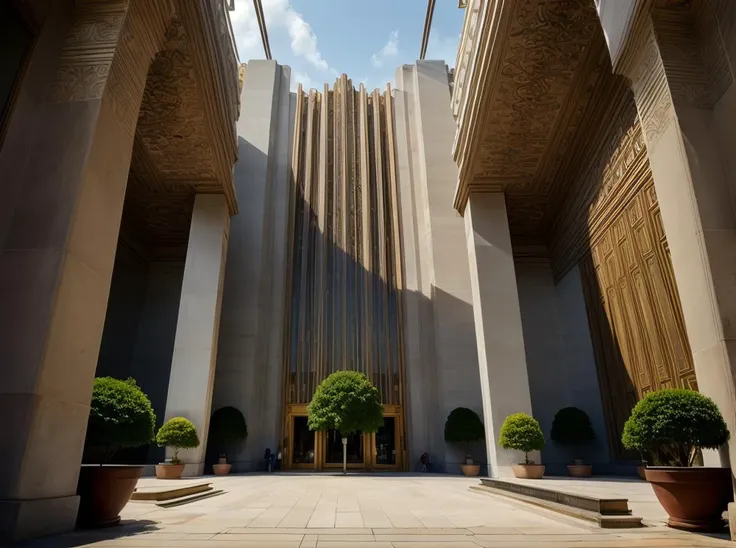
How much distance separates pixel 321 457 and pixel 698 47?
51.6 feet

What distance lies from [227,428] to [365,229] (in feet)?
29.6

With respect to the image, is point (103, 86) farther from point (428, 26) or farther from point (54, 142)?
point (428, 26)

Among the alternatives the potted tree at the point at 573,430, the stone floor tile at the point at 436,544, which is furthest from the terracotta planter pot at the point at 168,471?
the potted tree at the point at 573,430

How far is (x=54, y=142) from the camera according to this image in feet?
17.2

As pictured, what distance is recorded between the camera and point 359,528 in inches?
177

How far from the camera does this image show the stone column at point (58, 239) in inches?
164

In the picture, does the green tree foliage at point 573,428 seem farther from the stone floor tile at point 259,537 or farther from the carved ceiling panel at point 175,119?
the carved ceiling panel at point 175,119

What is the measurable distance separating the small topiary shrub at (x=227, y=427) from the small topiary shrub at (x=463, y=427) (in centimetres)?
648

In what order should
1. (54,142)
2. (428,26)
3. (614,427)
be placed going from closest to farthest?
(54,142) < (614,427) < (428,26)

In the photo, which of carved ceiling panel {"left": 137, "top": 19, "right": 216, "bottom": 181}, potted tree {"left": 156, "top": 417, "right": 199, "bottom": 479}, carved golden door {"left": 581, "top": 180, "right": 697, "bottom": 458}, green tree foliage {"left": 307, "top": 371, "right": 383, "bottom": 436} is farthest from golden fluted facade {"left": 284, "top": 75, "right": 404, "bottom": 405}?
carved golden door {"left": 581, "top": 180, "right": 697, "bottom": 458}

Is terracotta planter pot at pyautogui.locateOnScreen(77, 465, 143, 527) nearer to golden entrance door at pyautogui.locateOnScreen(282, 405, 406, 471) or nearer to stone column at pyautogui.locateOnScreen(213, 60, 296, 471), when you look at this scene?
stone column at pyautogui.locateOnScreen(213, 60, 296, 471)

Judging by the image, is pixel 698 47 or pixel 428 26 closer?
pixel 698 47

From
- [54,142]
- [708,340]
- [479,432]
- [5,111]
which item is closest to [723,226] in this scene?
[708,340]

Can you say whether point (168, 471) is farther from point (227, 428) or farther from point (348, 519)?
point (348, 519)
